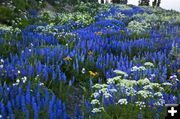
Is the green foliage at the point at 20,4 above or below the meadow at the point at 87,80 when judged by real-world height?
below

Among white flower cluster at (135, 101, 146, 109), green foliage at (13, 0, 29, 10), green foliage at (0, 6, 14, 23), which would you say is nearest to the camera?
white flower cluster at (135, 101, 146, 109)

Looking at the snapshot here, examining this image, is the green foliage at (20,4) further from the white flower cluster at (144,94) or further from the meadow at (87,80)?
the white flower cluster at (144,94)

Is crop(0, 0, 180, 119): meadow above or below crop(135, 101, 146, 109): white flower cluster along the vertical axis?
below

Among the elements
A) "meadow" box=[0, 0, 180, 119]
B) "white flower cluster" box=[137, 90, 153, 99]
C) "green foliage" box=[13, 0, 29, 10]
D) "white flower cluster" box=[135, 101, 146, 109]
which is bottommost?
"green foliage" box=[13, 0, 29, 10]

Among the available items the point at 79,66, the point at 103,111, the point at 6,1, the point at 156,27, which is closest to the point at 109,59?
the point at 79,66

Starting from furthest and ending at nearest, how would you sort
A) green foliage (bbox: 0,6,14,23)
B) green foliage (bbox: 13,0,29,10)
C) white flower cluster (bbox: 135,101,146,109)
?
1. green foliage (bbox: 13,0,29,10)
2. green foliage (bbox: 0,6,14,23)
3. white flower cluster (bbox: 135,101,146,109)

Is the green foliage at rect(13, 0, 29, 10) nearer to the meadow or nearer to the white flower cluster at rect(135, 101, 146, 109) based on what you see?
the meadow

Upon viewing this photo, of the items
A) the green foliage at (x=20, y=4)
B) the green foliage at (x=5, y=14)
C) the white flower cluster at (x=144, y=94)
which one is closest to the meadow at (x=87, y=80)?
the white flower cluster at (x=144, y=94)

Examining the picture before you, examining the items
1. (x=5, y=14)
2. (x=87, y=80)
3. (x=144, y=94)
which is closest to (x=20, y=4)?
(x=5, y=14)

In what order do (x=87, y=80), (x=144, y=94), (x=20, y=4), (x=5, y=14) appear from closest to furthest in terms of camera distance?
(x=144, y=94) → (x=87, y=80) → (x=5, y=14) → (x=20, y=4)

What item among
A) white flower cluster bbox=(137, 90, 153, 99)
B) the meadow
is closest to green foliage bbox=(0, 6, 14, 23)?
the meadow

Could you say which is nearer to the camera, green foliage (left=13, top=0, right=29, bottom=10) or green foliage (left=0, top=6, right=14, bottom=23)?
green foliage (left=0, top=6, right=14, bottom=23)

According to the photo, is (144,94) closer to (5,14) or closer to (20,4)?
(5,14)

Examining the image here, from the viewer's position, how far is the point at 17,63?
788 cm
